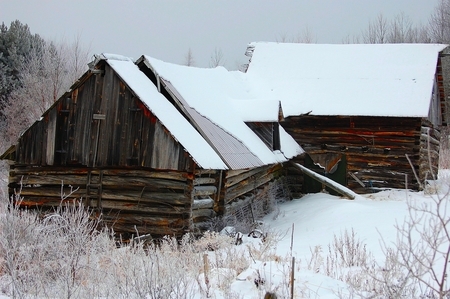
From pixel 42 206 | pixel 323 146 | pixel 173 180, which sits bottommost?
pixel 42 206

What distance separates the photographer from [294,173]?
2114 cm

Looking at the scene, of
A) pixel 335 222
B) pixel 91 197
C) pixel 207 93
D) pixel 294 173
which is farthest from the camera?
pixel 294 173

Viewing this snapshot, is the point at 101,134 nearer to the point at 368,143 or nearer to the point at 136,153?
the point at 136,153

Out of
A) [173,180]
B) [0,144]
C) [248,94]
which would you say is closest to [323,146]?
[248,94]

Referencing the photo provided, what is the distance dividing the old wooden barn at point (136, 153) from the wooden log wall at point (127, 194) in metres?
0.03

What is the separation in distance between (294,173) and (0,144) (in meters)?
20.8

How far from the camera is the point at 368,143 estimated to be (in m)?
20.1

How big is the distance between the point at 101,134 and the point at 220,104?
14.9 ft

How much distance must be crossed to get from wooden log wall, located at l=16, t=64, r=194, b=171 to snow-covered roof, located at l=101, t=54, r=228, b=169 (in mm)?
183

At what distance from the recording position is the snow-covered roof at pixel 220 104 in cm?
1415

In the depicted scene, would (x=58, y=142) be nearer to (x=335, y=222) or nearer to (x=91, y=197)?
(x=91, y=197)

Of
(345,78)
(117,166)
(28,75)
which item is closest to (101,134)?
(117,166)

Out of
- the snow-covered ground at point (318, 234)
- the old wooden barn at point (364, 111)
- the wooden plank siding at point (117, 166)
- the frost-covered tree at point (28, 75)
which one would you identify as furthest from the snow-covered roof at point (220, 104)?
the frost-covered tree at point (28, 75)

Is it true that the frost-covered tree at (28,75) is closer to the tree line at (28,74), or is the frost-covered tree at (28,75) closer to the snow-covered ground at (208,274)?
the tree line at (28,74)
